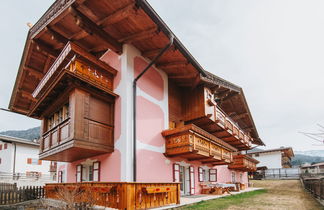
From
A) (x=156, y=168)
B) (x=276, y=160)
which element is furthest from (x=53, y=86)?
(x=276, y=160)

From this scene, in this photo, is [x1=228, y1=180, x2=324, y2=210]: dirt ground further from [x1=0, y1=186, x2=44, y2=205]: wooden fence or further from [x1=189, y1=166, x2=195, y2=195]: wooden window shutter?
[x1=0, y1=186, x2=44, y2=205]: wooden fence

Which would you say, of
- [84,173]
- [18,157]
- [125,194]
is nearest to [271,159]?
[18,157]

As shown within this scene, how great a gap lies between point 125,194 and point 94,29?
676 centimetres

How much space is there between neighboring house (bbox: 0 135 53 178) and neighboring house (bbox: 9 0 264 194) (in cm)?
1807

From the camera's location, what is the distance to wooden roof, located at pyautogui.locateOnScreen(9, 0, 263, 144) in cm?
928

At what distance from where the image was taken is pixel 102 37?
1080 cm

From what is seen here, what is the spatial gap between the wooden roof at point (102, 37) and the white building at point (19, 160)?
1642 centimetres

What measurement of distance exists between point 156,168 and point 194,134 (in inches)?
97.0

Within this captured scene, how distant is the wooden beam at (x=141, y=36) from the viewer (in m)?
10.3

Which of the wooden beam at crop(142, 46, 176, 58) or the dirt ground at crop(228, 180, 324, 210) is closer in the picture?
the dirt ground at crop(228, 180, 324, 210)

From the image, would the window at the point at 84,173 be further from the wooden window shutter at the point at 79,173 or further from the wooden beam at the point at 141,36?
the wooden beam at the point at 141,36

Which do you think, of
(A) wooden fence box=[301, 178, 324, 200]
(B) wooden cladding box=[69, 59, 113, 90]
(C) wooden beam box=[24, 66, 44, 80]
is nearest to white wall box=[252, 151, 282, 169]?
(A) wooden fence box=[301, 178, 324, 200]

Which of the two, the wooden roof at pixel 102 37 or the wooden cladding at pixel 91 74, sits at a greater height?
the wooden roof at pixel 102 37

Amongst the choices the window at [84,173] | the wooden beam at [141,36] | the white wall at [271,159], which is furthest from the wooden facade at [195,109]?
the white wall at [271,159]
